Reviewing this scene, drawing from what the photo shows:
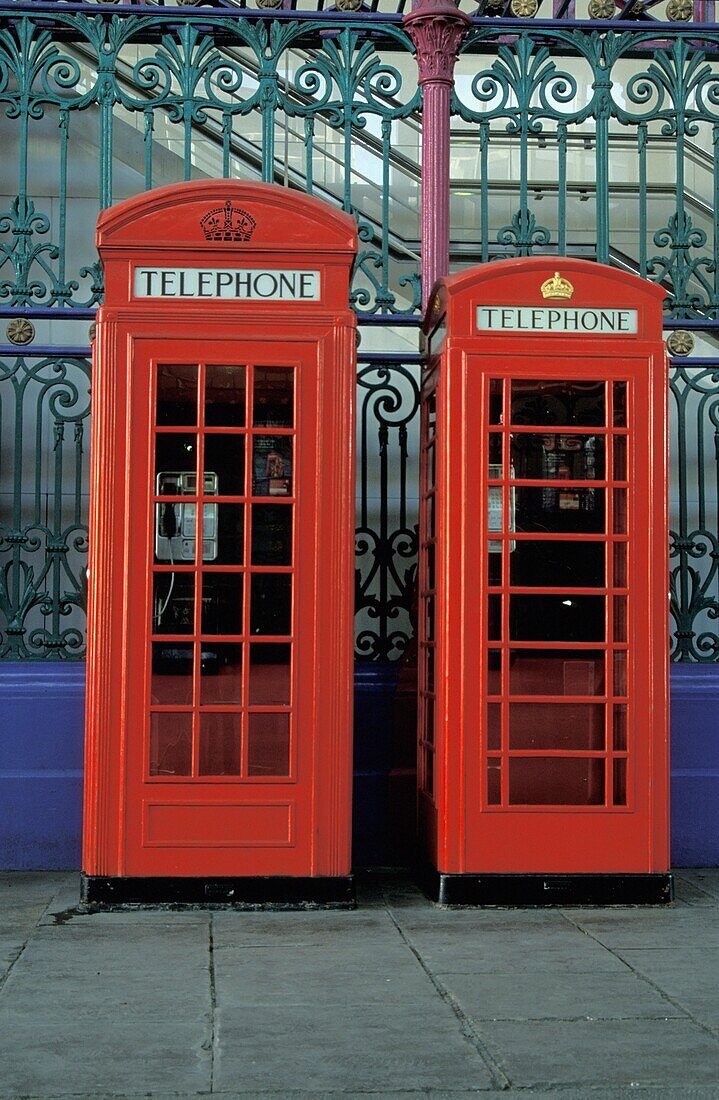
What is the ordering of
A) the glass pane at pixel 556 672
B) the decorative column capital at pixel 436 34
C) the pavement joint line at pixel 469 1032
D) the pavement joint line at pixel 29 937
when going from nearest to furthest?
1. the pavement joint line at pixel 469 1032
2. the pavement joint line at pixel 29 937
3. the glass pane at pixel 556 672
4. the decorative column capital at pixel 436 34

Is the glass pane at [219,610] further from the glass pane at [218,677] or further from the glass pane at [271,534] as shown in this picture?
the glass pane at [271,534]

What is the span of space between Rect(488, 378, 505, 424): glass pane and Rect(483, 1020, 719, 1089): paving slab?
2.75 meters

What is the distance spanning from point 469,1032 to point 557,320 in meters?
3.20

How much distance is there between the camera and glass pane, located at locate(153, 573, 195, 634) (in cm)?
605

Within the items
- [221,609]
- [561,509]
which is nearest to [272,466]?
[221,609]

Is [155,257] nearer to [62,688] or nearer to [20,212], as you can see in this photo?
[20,212]

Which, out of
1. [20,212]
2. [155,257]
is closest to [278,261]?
[155,257]

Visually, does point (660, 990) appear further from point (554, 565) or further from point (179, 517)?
point (179, 517)

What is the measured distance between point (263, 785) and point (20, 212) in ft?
11.0

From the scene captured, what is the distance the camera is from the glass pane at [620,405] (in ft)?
20.4

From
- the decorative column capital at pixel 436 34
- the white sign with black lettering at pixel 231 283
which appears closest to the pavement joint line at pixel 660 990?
the white sign with black lettering at pixel 231 283

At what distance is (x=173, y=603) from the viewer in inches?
239

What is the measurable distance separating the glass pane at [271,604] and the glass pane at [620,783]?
5.20 ft

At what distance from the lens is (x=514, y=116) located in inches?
294
